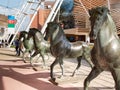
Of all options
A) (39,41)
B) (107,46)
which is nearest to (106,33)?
(107,46)

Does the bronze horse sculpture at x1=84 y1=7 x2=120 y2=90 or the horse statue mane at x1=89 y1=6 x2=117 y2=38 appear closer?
the horse statue mane at x1=89 y1=6 x2=117 y2=38

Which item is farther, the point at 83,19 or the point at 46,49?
the point at 83,19

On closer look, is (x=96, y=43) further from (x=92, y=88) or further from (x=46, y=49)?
(x=46, y=49)

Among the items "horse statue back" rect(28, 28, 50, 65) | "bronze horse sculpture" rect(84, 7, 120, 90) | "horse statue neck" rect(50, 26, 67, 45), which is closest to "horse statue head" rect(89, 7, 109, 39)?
"bronze horse sculpture" rect(84, 7, 120, 90)

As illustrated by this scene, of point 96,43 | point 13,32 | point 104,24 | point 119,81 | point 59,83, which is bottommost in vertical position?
point 13,32

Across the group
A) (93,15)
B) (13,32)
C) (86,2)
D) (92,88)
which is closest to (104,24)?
(93,15)

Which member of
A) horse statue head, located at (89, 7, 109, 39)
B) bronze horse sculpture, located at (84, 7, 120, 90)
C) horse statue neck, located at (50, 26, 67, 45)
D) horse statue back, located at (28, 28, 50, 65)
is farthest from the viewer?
horse statue back, located at (28, 28, 50, 65)

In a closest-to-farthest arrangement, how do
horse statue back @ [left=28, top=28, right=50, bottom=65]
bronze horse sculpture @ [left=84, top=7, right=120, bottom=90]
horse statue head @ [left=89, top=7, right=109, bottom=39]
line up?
horse statue head @ [left=89, top=7, right=109, bottom=39] < bronze horse sculpture @ [left=84, top=7, right=120, bottom=90] < horse statue back @ [left=28, top=28, right=50, bottom=65]

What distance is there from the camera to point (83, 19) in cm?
1149

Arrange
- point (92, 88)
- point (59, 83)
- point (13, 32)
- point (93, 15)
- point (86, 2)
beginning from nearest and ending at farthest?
point (93, 15)
point (92, 88)
point (59, 83)
point (86, 2)
point (13, 32)

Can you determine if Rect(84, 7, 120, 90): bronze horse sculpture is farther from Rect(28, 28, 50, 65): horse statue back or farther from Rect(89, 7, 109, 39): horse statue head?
Rect(28, 28, 50, 65): horse statue back

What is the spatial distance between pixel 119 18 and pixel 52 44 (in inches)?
141

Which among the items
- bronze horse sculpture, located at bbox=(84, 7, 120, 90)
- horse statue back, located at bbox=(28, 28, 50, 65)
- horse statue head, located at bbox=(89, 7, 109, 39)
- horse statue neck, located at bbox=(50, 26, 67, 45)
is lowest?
horse statue back, located at bbox=(28, 28, 50, 65)

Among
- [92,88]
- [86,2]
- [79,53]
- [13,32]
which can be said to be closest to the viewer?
[92,88]
